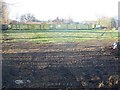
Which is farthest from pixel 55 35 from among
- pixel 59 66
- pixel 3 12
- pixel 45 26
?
pixel 59 66

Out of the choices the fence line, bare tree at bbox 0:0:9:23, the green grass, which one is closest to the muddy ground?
the green grass

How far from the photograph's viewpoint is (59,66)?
6773mm

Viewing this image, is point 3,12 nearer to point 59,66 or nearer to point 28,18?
point 28,18

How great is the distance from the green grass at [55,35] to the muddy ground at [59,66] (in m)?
0.36

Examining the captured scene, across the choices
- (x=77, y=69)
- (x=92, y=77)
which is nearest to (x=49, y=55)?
(x=77, y=69)

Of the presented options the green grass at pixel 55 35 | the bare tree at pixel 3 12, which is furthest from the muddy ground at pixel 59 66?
the bare tree at pixel 3 12

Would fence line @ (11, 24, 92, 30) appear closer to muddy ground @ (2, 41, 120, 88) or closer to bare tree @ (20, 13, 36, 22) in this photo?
bare tree @ (20, 13, 36, 22)

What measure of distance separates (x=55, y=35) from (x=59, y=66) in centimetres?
239

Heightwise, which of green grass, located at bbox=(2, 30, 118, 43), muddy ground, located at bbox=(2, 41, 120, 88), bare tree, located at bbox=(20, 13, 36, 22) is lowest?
muddy ground, located at bbox=(2, 41, 120, 88)

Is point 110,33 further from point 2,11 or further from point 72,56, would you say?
point 2,11

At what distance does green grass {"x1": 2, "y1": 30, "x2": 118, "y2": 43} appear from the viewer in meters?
8.95

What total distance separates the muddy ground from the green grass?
0.36m

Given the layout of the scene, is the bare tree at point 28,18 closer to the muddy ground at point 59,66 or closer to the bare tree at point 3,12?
the bare tree at point 3,12

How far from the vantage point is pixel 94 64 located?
22.8ft
